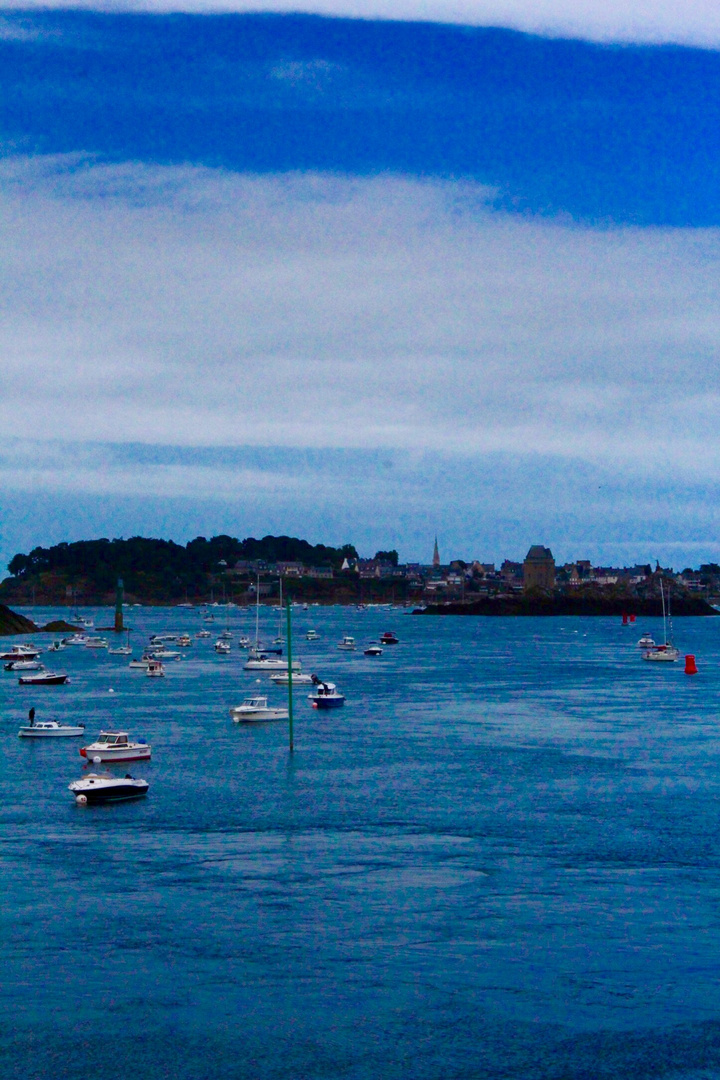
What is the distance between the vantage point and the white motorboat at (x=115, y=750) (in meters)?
61.8

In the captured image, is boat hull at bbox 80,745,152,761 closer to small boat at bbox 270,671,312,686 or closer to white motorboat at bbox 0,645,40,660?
small boat at bbox 270,671,312,686

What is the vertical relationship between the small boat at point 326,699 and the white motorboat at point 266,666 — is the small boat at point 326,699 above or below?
below

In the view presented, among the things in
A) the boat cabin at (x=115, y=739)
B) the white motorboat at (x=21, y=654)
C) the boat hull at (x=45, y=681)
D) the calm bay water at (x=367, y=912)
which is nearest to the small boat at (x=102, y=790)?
the calm bay water at (x=367, y=912)

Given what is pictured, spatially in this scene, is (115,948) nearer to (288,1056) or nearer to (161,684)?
(288,1056)

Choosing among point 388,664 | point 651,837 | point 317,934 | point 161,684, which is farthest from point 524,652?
point 317,934

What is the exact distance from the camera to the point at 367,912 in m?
35.7

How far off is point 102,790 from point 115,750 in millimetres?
10222

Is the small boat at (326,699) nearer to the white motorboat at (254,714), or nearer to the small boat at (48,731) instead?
the white motorboat at (254,714)

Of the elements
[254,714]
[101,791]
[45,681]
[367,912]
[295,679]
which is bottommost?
[367,912]

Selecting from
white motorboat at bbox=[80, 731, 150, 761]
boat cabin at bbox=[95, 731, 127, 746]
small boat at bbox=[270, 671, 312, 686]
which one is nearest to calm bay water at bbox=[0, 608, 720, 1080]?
white motorboat at bbox=[80, 731, 150, 761]

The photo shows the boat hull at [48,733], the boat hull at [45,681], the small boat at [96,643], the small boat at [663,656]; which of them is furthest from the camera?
the small boat at [96,643]

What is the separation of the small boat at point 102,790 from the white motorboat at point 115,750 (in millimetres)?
9034

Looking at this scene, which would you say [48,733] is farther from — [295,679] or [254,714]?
[295,679]

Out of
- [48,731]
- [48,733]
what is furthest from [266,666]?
[48,733]
